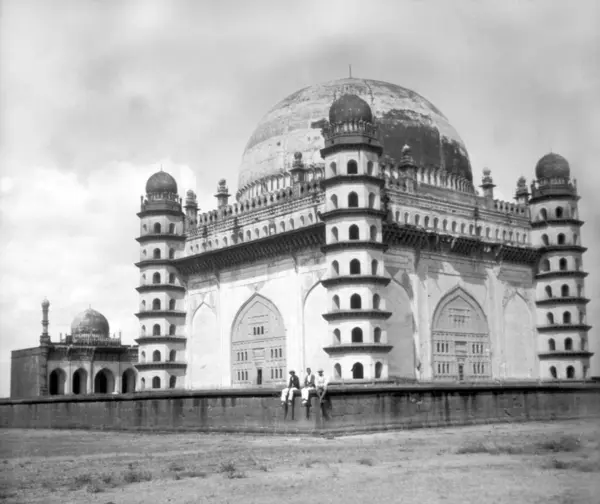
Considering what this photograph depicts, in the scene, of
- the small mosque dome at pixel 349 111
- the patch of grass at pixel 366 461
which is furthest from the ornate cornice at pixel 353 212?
the patch of grass at pixel 366 461

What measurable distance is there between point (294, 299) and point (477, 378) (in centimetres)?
752

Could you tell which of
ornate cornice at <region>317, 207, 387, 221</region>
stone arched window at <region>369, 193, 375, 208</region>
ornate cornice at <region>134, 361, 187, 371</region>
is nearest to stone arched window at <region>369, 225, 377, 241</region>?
ornate cornice at <region>317, 207, 387, 221</region>

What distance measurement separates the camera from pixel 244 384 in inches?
1300

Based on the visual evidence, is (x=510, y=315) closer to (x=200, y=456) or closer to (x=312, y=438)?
(x=312, y=438)

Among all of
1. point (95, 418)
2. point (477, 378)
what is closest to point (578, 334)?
point (477, 378)

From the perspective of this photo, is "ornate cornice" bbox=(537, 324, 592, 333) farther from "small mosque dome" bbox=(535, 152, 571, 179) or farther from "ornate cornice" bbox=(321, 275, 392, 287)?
"ornate cornice" bbox=(321, 275, 392, 287)

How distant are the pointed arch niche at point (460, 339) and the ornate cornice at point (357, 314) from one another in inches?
140

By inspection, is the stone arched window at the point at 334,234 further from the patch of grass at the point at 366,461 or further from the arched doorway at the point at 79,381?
the arched doorway at the point at 79,381

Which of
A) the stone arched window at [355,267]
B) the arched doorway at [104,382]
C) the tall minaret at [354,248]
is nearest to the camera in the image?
the tall minaret at [354,248]

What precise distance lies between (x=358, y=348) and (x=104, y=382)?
24053mm

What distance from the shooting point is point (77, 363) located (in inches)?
1780

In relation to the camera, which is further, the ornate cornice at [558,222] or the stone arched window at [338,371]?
the ornate cornice at [558,222]

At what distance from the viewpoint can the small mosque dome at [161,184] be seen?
3666cm

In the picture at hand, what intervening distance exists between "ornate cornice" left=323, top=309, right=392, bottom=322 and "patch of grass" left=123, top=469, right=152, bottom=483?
55.4ft
